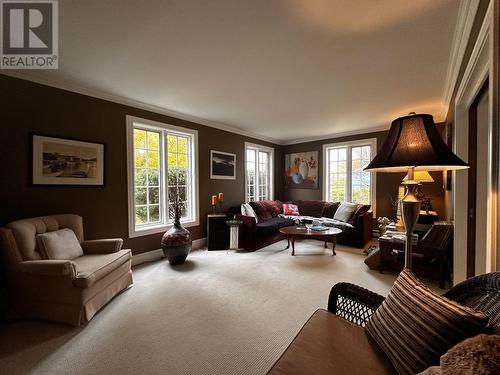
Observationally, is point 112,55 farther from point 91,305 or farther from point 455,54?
point 455,54

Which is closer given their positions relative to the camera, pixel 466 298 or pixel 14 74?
pixel 466 298

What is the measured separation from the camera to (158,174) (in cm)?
378

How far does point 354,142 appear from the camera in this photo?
523 centimetres

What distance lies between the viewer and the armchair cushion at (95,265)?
1931 mm

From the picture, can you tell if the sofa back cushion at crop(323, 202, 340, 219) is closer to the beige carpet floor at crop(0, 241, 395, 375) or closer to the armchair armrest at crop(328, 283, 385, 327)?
the beige carpet floor at crop(0, 241, 395, 375)

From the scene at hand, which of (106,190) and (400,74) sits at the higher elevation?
(400,74)

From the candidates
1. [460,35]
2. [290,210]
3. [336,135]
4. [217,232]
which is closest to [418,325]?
[460,35]

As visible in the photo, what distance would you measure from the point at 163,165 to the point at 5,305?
2.43m

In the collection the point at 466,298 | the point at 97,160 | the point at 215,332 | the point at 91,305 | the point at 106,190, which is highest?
the point at 97,160

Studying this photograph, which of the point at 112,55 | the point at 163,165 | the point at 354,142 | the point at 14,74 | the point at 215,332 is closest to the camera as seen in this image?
the point at 215,332

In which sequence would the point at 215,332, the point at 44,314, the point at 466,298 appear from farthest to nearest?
the point at 44,314 → the point at 215,332 → the point at 466,298

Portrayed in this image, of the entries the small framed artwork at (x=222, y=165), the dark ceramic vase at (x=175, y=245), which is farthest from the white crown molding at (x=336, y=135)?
the dark ceramic vase at (x=175, y=245)

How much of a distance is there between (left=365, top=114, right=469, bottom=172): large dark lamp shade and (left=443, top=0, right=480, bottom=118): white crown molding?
102 centimetres

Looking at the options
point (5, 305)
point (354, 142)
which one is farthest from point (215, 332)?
point (354, 142)
